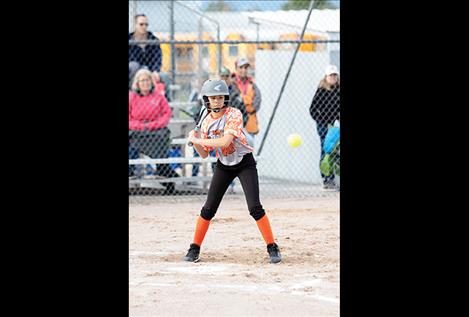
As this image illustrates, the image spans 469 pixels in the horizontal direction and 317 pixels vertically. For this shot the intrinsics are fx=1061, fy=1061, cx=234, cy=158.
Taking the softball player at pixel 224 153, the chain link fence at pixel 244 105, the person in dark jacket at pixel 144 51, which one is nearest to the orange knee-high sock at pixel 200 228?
the softball player at pixel 224 153

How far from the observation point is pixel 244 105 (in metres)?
14.7

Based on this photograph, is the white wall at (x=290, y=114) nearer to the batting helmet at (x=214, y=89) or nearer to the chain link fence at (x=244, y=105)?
the chain link fence at (x=244, y=105)

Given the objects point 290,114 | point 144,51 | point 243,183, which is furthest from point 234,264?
point 290,114

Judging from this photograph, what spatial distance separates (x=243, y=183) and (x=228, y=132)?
0.62 m

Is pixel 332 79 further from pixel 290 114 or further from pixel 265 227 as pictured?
pixel 265 227

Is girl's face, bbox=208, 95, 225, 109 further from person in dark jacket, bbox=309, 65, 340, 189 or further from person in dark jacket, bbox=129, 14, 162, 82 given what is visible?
person in dark jacket, bbox=309, 65, 340, 189

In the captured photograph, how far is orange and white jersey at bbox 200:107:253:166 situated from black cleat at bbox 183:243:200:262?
0.88 m

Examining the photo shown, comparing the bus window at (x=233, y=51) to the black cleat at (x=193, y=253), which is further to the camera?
the bus window at (x=233, y=51)

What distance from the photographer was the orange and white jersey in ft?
30.1

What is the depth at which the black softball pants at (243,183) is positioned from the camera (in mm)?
9477

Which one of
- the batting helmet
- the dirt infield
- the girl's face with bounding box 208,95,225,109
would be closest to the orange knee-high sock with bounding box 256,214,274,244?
Answer: the dirt infield

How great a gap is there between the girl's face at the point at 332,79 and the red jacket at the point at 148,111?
2.48 meters
